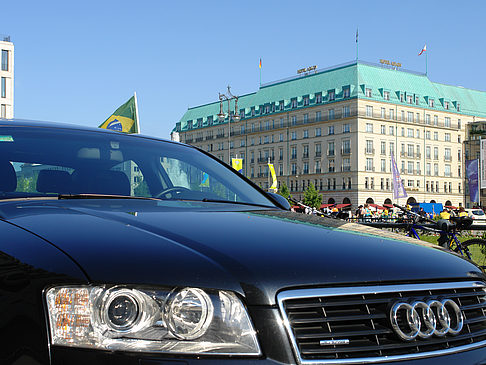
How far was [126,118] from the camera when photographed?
1349 centimetres

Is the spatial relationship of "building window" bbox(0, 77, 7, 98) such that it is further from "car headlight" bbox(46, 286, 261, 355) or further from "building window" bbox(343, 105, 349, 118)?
"car headlight" bbox(46, 286, 261, 355)

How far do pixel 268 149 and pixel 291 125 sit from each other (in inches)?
242

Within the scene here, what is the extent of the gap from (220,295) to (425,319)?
1.94ft

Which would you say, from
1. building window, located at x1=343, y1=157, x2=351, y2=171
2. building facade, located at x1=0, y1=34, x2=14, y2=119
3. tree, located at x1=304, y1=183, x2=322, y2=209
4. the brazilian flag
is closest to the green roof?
building window, located at x1=343, y1=157, x2=351, y2=171

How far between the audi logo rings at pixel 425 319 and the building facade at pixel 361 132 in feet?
281

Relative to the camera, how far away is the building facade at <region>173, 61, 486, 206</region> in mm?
87750

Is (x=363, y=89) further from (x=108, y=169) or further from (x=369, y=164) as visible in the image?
(x=108, y=169)

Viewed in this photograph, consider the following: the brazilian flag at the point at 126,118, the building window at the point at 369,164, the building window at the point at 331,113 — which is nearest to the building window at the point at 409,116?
the building window at the point at 369,164

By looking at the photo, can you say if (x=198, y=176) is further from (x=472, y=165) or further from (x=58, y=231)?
(x=472, y=165)

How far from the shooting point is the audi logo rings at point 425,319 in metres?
1.69

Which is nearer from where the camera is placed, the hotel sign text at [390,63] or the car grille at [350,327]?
the car grille at [350,327]

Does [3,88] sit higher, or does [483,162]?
[3,88]

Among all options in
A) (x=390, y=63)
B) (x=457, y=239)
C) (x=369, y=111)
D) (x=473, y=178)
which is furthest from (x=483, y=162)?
(x=390, y=63)

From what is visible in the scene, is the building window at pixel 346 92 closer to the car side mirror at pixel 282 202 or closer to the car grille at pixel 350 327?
the car side mirror at pixel 282 202
